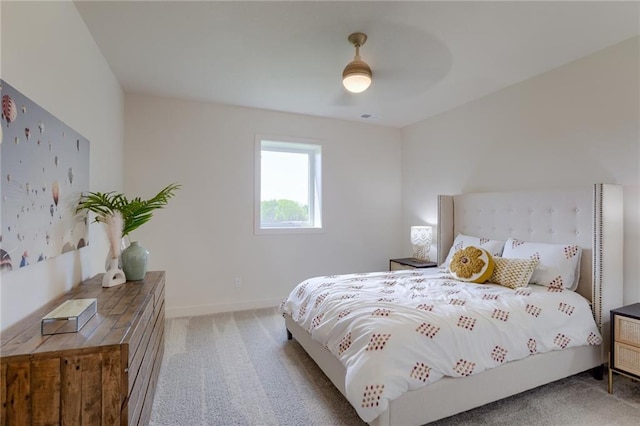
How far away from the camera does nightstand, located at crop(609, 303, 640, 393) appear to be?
198 cm

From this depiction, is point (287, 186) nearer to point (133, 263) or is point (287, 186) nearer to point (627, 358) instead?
point (133, 263)

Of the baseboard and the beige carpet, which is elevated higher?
the baseboard

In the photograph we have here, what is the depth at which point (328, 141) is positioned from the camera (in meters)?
4.32

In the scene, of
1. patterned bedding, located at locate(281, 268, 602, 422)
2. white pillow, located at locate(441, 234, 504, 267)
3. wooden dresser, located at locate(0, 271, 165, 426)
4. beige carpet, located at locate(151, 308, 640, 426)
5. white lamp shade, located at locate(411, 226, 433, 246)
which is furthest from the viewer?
white lamp shade, located at locate(411, 226, 433, 246)

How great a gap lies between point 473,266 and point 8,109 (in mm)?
3106

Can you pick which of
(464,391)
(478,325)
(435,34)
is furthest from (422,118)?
(464,391)

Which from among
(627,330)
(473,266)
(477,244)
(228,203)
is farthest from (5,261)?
(477,244)

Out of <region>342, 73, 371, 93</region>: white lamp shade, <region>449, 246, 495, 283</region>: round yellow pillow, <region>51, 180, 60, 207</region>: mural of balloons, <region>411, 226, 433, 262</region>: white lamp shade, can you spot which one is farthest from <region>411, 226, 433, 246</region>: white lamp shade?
<region>51, 180, 60, 207</region>: mural of balloons

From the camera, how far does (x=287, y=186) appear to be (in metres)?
4.30

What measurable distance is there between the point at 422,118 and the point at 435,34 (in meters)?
2.12

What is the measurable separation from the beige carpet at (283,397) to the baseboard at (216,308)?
799mm

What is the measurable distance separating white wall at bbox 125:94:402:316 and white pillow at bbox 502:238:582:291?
2.28 metres

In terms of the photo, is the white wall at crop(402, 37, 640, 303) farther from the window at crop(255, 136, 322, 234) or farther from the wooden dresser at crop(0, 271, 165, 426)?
the wooden dresser at crop(0, 271, 165, 426)

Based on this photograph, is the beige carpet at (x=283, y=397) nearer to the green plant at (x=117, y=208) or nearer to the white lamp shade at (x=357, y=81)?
the green plant at (x=117, y=208)
